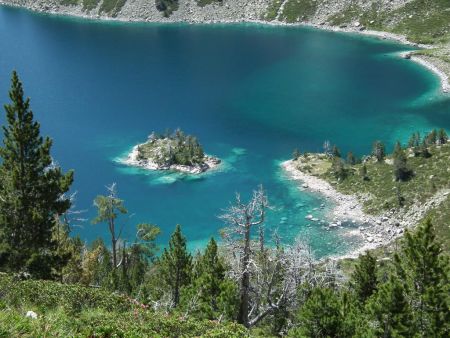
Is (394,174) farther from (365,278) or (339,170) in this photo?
(365,278)

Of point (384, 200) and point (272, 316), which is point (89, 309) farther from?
point (384, 200)

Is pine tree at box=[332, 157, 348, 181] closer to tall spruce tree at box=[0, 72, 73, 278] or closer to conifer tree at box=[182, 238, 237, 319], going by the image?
conifer tree at box=[182, 238, 237, 319]

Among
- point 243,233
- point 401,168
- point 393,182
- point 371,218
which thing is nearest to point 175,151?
point 371,218

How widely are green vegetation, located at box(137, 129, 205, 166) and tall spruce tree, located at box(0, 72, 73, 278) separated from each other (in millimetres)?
71232

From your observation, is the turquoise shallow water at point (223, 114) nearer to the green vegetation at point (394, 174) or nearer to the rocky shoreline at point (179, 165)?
the rocky shoreline at point (179, 165)

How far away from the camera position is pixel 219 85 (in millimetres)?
163500

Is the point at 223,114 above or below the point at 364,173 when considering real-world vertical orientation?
below

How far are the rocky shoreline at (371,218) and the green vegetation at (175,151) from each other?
26618 mm

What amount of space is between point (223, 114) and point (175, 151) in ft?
95.0

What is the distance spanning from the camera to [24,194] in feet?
132

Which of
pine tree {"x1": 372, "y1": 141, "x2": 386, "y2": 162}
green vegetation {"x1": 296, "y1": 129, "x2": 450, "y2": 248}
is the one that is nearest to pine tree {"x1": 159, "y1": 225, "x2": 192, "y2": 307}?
green vegetation {"x1": 296, "y1": 129, "x2": 450, "y2": 248}

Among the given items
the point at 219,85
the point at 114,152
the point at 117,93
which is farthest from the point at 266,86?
the point at 114,152

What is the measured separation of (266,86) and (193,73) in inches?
1127

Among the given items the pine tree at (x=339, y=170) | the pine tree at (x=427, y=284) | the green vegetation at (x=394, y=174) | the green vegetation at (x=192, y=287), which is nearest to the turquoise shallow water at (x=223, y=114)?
Answer: the pine tree at (x=339, y=170)
